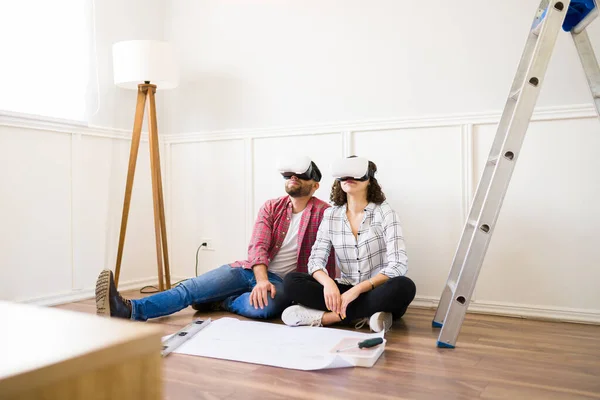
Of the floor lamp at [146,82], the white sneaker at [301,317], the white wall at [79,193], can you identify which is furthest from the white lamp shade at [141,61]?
the white sneaker at [301,317]

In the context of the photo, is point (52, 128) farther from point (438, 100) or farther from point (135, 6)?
point (438, 100)

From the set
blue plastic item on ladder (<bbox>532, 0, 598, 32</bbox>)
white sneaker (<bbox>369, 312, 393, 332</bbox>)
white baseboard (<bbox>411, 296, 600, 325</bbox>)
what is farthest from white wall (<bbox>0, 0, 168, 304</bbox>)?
blue plastic item on ladder (<bbox>532, 0, 598, 32</bbox>)

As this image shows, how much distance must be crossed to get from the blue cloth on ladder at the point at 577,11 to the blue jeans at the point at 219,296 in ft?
5.65

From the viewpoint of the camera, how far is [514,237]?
280 centimetres

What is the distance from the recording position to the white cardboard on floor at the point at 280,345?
194cm

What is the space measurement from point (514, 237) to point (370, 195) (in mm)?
785

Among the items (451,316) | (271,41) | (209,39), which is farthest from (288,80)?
(451,316)

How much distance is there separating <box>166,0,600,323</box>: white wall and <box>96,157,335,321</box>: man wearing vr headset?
42 cm

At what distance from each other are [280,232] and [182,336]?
0.82 m

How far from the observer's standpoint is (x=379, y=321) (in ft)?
7.83

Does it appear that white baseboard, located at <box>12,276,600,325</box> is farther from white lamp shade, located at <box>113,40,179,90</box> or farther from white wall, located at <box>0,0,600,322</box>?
white lamp shade, located at <box>113,40,179,90</box>

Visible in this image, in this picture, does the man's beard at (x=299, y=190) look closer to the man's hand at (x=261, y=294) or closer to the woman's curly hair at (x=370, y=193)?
the woman's curly hair at (x=370, y=193)

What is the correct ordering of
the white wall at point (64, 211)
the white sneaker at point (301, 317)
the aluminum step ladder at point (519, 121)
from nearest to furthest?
1. the aluminum step ladder at point (519, 121)
2. the white sneaker at point (301, 317)
3. the white wall at point (64, 211)

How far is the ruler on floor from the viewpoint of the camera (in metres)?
2.14
